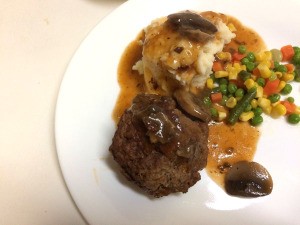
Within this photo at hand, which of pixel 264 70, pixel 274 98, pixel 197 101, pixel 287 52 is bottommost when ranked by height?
pixel 274 98

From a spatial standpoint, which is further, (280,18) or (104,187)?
(280,18)

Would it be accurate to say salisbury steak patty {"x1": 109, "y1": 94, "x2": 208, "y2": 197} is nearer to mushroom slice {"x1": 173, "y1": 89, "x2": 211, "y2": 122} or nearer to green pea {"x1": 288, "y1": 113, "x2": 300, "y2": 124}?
mushroom slice {"x1": 173, "y1": 89, "x2": 211, "y2": 122}

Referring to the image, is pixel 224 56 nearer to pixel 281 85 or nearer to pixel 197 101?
pixel 281 85

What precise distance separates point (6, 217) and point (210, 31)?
2.44 m

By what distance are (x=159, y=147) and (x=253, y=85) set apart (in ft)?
4.29

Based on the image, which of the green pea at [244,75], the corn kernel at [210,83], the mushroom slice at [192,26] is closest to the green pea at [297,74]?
the green pea at [244,75]

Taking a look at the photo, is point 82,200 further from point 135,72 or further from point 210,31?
point 210,31

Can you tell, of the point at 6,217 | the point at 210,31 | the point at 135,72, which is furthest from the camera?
the point at 135,72

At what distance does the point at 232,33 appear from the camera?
144 inches

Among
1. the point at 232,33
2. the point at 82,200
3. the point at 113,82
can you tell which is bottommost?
the point at 82,200

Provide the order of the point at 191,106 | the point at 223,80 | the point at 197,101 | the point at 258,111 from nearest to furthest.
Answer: the point at 191,106, the point at 197,101, the point at 258,111, the point at 223,80

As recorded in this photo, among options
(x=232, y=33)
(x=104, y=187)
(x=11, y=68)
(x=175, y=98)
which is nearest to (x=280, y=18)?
(x=232, y=33)

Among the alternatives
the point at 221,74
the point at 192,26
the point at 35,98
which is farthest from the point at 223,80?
the point at 35,98

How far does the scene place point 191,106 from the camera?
2.96 m
